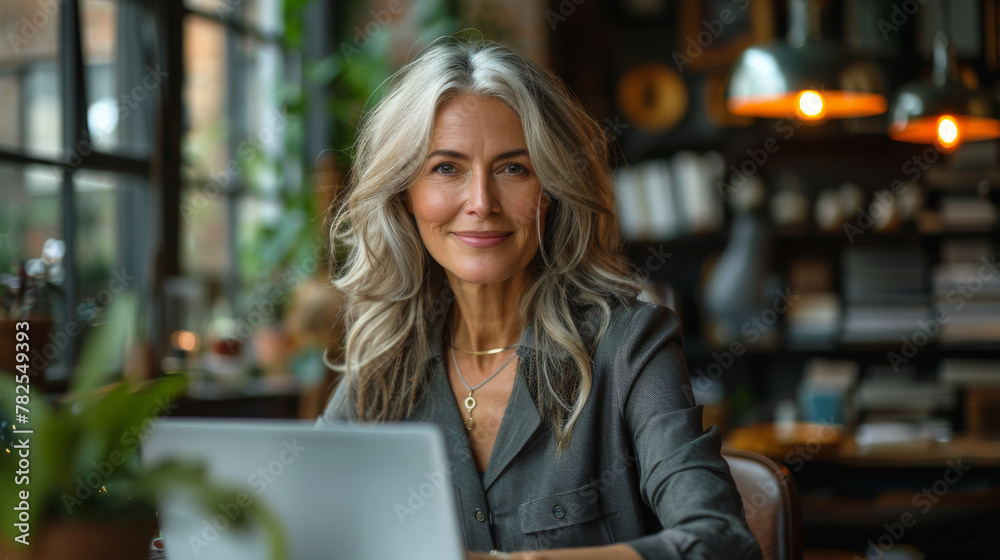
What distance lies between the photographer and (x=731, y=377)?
4.53 meters

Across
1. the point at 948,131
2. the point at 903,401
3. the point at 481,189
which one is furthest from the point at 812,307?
the point at 481,189

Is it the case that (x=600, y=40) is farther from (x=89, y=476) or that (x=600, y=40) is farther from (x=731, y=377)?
(x=89, y=476)

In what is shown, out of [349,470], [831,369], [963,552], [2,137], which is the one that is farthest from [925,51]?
[349,470]

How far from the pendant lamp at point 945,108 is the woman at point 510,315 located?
6.83 ft

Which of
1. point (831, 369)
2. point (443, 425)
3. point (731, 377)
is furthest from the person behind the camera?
point (731, 377)

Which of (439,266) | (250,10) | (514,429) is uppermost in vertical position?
(250,10)

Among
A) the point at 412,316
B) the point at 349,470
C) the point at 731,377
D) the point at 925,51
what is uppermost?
the point at 925,51

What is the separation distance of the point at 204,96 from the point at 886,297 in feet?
9.91

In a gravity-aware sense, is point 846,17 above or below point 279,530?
above

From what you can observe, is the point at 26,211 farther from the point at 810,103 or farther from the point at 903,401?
the point at 903,401

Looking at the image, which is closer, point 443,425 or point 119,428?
point 119,428

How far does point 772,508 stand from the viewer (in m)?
1.28

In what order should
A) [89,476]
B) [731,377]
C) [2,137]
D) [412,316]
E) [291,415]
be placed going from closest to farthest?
1. [89,476]
2. [412,316]
3. [2,137]
4. [291,415]
5. [731,377]

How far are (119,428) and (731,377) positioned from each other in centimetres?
402
